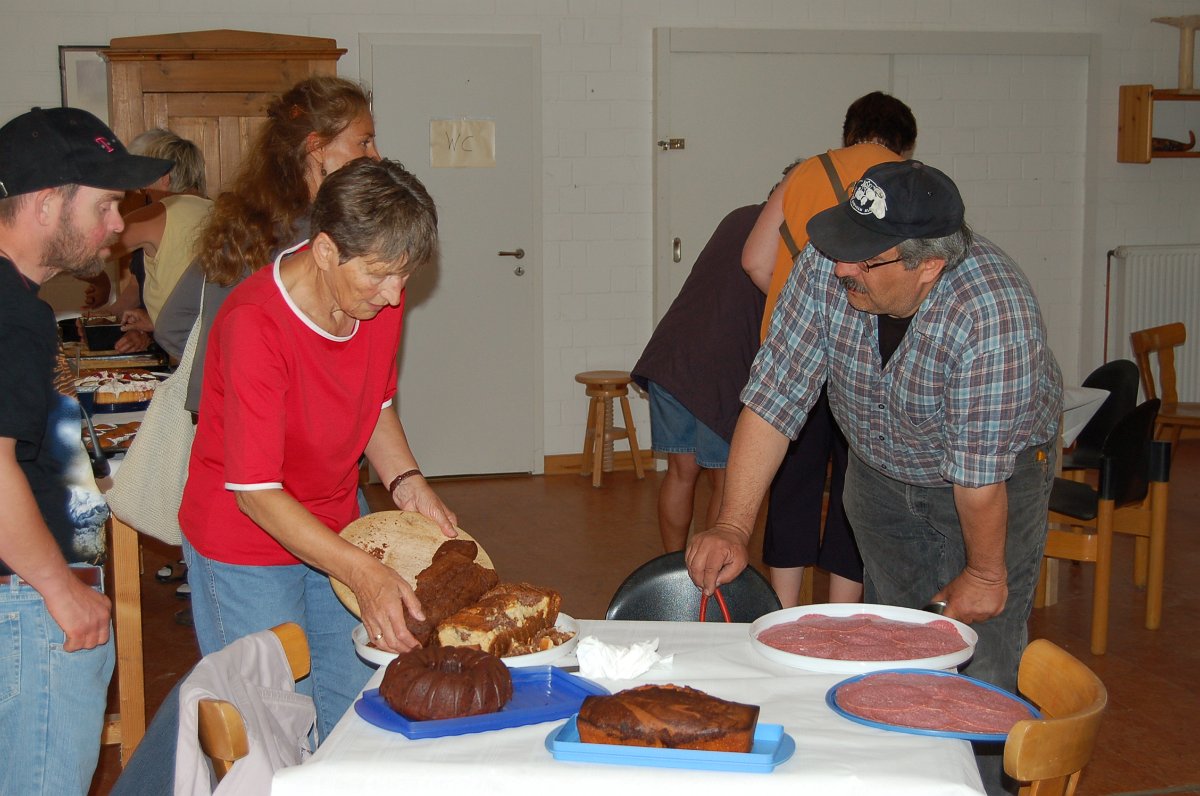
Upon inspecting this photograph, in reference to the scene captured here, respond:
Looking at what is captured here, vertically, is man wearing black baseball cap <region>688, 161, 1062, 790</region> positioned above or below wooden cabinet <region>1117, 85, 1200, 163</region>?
below

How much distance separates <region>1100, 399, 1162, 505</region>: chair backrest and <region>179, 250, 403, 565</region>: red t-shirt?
2.64 m

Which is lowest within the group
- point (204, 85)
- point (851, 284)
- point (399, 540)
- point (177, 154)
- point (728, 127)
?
point (399, 540)

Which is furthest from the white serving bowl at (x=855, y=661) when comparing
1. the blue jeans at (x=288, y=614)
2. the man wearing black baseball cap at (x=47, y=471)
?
the man wearing black baseball cap at (x=47, y=471)

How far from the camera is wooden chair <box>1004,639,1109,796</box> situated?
1.38 m

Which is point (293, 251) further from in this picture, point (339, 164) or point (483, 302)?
point (483, 302)

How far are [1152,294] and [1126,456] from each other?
392 cm

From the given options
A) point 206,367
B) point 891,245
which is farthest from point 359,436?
point 891,245

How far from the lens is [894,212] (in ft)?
6.15

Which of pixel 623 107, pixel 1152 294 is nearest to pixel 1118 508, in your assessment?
pixel 623 107

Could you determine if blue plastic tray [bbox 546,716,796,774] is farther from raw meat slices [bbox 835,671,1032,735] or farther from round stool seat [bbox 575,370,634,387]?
round stool seat [bbox 575,370,634,387]

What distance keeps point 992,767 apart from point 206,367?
1507 millimetres

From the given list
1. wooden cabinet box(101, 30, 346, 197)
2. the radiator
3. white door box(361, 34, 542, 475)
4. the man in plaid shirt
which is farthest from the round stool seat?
the man in plaid shirt

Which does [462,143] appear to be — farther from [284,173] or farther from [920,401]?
[920,401]

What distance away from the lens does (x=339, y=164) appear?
2.25 meters
